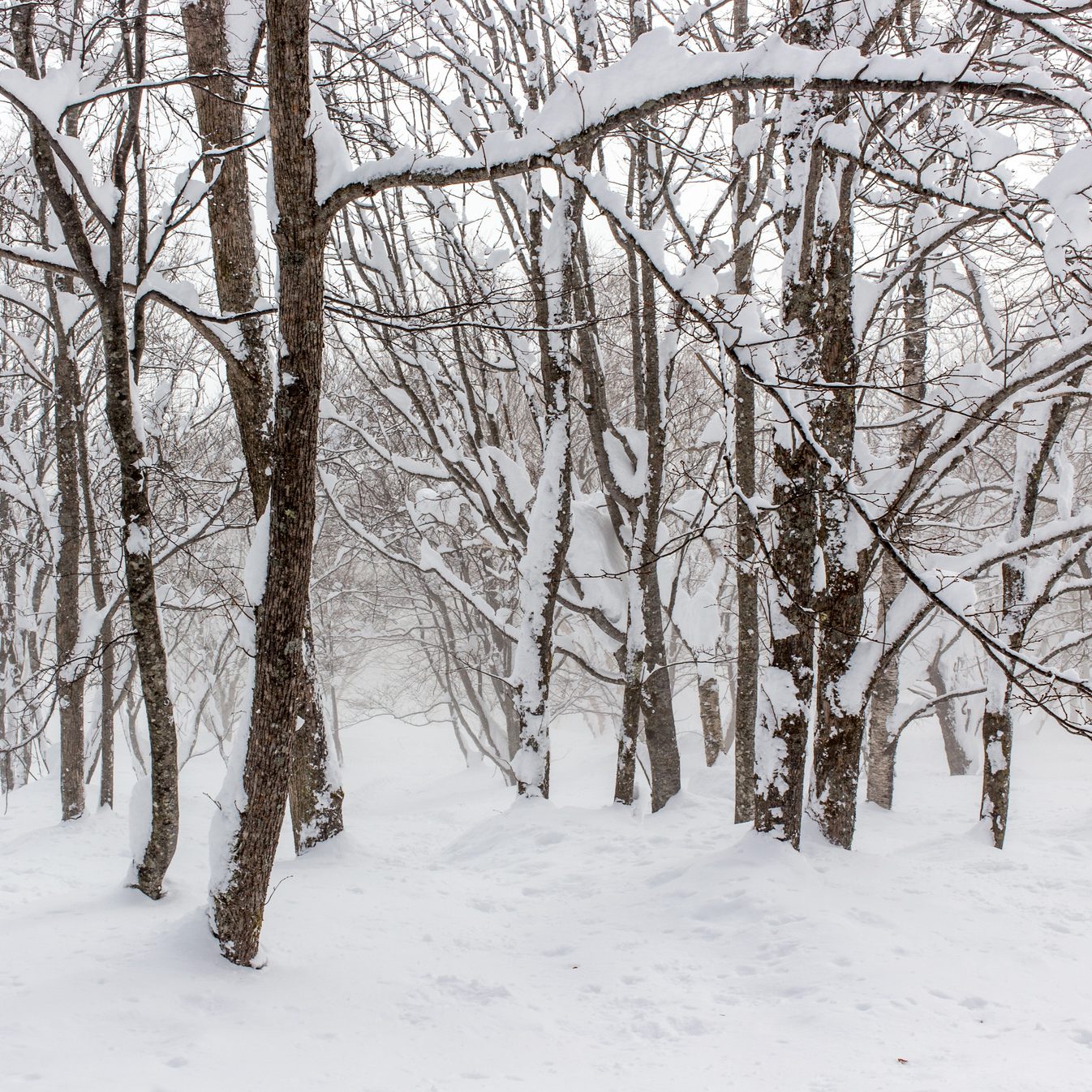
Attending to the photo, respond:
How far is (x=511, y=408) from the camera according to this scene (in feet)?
47.4

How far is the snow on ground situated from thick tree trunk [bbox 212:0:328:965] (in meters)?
0.31

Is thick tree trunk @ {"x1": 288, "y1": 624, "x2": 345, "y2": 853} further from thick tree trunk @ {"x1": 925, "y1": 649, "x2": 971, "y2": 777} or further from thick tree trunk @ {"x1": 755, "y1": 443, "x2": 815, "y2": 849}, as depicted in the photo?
thick tree trunk @ {"x1": 925, "y1": 649, "x2": 971, "y2": 777}

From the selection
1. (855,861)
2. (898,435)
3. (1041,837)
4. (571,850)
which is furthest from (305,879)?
(898,435)

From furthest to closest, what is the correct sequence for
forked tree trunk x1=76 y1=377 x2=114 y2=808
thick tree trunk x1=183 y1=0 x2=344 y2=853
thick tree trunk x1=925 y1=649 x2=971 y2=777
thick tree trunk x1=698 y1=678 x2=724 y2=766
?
thick tree trunk x1=925 y1=649 x2=971 y2=777 → thick tree trunk x1=698 y1=678 x2=724 y2=766 → forked tree trunk x1=76 y1=377 x2=114 y2=808 → thick tree trunk x1=183 y1=0 x2=344 y2=853

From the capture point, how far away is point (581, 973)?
4125 mm

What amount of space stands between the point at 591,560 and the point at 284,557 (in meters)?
5.06

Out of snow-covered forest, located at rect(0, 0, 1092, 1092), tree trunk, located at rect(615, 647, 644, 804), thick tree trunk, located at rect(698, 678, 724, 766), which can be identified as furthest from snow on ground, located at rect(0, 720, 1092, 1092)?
thick tree trunk, located at rect(698, 678, 724, 766)

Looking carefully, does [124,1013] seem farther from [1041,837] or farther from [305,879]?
[1041,837]

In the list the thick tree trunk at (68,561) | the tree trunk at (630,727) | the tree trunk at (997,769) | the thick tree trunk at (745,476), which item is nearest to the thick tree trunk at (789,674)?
the thick tree trunk at (745,476)

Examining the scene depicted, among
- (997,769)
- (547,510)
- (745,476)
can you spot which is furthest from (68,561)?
(997,769)

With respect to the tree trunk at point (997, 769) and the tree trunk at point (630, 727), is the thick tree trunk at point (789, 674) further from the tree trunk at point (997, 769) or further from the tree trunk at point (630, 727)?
the tree trunk at point (997, 769)

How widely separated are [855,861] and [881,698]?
435 cm

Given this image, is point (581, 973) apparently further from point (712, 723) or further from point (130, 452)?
point (712, 723)

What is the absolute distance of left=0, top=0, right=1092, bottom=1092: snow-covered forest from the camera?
304cm
